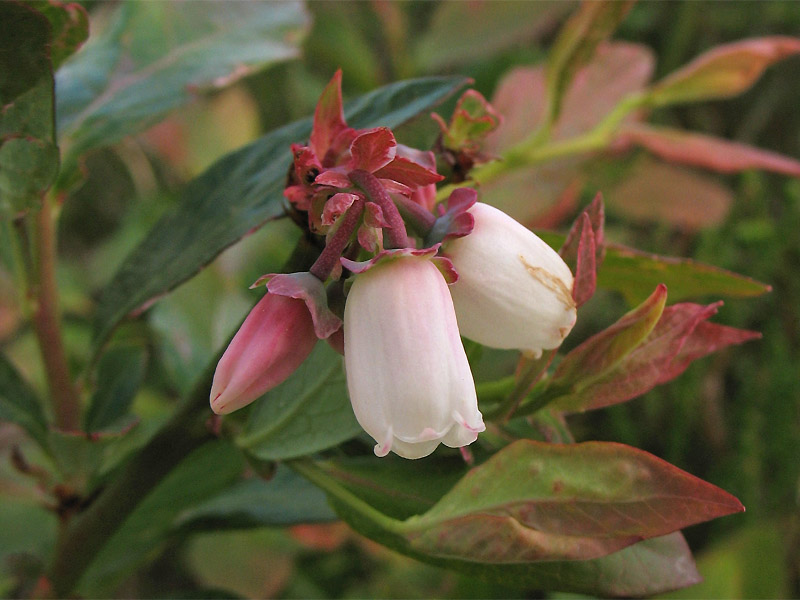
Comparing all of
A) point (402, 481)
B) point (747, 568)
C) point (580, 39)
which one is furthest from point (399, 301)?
point (747, 568)

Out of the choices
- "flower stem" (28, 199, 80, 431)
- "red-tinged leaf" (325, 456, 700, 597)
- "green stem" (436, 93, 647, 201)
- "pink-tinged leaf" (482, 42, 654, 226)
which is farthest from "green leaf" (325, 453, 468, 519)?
"pink-tinged leaf" (482, 42, 654, 226)

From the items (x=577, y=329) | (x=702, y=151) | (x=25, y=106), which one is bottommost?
(x=577, y=329)

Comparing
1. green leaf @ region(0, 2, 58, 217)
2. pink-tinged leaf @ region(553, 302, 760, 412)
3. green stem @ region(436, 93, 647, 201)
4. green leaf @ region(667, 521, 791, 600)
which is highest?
green leaf @ region(0, 2, 58, 217)

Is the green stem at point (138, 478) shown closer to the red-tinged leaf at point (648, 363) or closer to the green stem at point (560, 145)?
the red-tinged leaf at point (648, 363)

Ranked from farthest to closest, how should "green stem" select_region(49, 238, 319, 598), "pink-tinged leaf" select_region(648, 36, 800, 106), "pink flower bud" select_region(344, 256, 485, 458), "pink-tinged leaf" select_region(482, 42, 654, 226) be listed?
"pink-tinged leaf" select_region(482, 42, 654, 226)
"pink-tinged leaf" select_region(648, 36, 800, 106)
"green stem" select_region(49, 238, 319, 598)
"pink flower bud" select_region(344, 256, 485, 458)

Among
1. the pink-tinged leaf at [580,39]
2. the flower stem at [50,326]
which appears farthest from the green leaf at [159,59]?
the pink-tinged leaf at [580,39]

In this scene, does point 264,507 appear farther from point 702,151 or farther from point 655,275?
point 702,151

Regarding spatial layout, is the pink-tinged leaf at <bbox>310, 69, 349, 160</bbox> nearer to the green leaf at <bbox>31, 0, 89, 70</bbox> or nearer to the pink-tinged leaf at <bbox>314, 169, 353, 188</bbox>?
the pink-tinged leaf at <bbox>314, 169, 353, 188</bbox>
